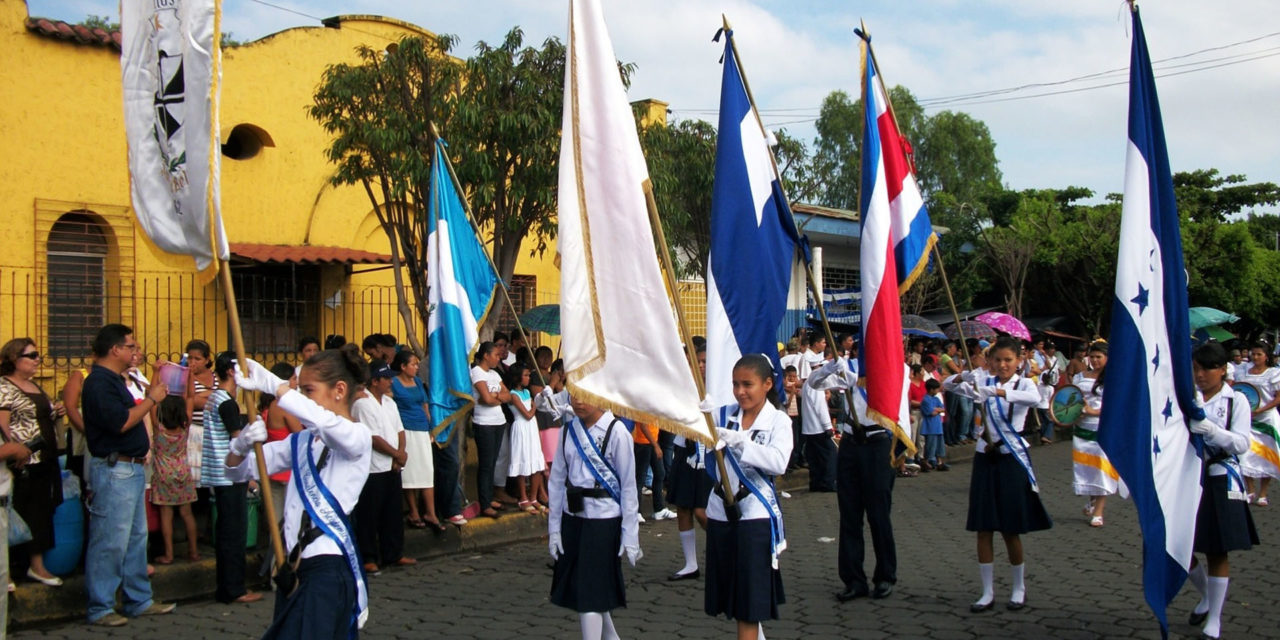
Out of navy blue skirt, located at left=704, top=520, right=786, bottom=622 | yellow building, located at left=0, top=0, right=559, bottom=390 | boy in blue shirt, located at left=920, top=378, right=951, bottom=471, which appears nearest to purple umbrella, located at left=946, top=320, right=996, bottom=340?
boy in blue shirt, located at left=920, top=378, right=951, bottom=471

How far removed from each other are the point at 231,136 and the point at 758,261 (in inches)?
391

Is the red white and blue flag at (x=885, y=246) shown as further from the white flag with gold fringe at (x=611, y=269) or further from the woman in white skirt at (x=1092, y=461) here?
the woman in white skirt at (x=1092, y=461)

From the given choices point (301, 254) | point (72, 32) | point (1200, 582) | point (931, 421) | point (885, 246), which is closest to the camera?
point (1200, 582)

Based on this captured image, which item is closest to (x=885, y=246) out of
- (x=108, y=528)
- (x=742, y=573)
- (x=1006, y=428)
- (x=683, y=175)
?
(x=1006, y=428)

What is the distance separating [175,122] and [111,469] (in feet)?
10.4

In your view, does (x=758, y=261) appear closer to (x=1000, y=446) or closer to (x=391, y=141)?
(x=1000, y=446)

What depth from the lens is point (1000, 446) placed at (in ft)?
23.4

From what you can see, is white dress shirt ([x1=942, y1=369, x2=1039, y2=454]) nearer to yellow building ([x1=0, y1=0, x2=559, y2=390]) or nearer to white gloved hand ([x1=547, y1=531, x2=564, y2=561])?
white gloved hand ([x1=547, y1=531, x2=564, y2=561])

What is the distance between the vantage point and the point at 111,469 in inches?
272

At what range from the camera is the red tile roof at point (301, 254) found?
13000 mm

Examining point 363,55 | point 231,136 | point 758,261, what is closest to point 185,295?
point 231,136

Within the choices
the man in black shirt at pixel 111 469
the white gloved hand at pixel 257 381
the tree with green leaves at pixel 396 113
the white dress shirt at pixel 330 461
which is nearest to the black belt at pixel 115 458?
the man in black shirt at pixel 111 469

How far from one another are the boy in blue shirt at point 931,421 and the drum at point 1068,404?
14.3ft

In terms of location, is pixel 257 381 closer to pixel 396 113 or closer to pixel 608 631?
pixel 608 631
